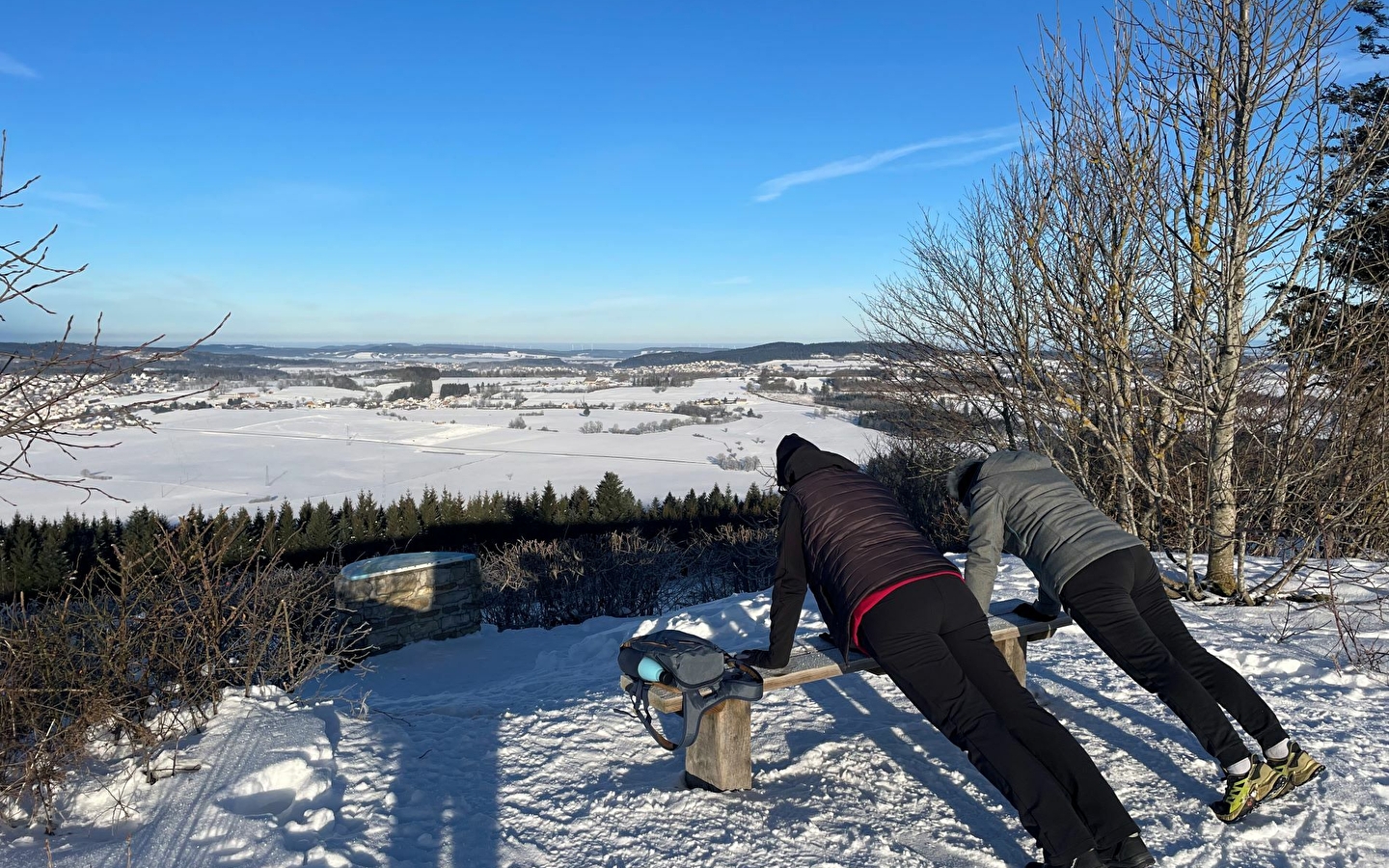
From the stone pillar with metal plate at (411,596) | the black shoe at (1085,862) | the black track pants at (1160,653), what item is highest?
the black track pants at (1160,653)

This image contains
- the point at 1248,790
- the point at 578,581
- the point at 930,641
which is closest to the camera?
the point at 930,641

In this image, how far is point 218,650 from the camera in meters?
4.72

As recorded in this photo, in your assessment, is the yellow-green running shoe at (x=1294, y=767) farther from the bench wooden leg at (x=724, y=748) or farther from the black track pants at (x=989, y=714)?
the bench wooden leg at (x=724, y=748)

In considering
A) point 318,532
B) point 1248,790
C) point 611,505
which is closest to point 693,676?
point 1248,790

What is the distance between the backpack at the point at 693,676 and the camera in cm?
322

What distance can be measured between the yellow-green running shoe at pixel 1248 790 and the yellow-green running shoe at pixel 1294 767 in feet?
Result: 0.06

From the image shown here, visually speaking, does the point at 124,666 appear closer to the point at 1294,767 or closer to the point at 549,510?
the point at 1294,767

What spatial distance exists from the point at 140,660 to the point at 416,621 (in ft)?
17.3

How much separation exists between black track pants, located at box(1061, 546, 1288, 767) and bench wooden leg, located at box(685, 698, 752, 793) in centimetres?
139

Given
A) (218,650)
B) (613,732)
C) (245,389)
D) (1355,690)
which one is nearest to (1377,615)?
(1355,690)

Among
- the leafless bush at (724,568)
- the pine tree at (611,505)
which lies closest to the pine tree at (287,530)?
the pine tree at (611,505)

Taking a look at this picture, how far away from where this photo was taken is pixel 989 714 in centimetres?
274

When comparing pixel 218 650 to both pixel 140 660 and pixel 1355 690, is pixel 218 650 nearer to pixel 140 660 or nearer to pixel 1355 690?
pixel 140 660

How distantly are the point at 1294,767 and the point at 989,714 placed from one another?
51.2 inches
